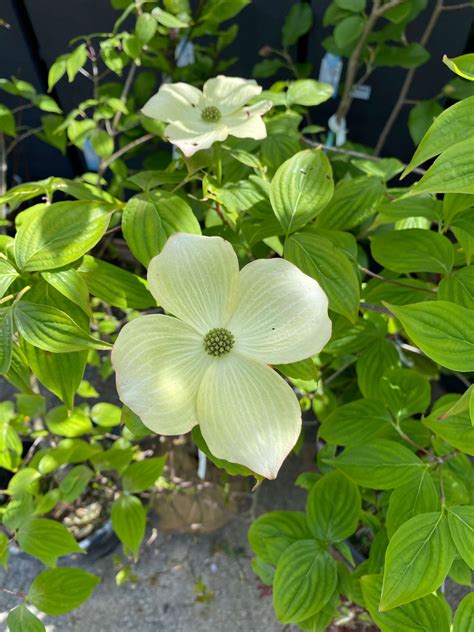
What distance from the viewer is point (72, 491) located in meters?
0.77

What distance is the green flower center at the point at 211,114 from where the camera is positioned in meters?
0.59

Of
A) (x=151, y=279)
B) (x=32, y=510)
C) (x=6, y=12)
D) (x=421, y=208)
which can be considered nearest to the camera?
(x=151, y=279)

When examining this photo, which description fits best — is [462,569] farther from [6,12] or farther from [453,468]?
[6,12]

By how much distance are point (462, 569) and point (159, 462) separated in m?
0.40

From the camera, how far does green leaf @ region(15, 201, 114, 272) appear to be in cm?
45

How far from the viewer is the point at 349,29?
851mm

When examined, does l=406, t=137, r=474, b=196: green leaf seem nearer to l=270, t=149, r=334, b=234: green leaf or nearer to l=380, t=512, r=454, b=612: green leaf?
l=270, t=149, r=334, b=234: green leaf

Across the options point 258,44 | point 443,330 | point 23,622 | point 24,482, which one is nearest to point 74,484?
point 24,482

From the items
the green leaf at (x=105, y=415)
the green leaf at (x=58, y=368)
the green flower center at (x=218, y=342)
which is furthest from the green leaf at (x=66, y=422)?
the green flower center at (x=218, y=342)

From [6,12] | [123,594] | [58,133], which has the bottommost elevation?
[123,594]

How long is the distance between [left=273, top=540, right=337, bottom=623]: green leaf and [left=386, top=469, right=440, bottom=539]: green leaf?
4.2 inches

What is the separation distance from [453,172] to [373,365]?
0.38m

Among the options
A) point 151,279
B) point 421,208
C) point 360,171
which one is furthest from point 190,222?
point 360,171

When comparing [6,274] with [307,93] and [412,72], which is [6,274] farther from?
[412,72]
